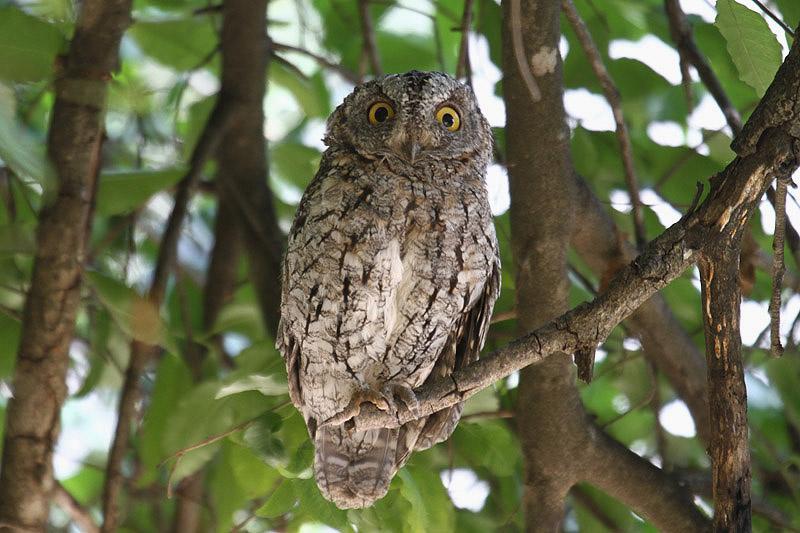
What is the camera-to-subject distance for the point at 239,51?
2.24 m

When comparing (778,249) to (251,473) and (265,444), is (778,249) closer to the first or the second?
(265,444)

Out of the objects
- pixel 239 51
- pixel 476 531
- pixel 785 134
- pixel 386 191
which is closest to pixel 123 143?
pixel 239 51

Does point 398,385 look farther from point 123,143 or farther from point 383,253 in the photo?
point 123,143

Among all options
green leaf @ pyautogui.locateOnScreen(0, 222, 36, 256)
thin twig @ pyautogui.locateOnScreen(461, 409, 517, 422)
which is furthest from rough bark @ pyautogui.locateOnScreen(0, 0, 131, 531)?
thin twig @ pyautogui.locateOnScreen(461, 409, 517, 422)

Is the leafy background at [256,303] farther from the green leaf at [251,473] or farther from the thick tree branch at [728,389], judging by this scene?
the thick tree branch at [728,389]

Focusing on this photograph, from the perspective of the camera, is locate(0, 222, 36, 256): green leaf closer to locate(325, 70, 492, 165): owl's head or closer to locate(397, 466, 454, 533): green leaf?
locate(325, 70, 492, 165): owl's head

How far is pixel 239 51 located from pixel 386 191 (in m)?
1.01

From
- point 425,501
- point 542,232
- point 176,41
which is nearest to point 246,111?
point 176,41

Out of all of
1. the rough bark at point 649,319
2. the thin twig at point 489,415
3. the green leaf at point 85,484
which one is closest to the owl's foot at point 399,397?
the thin twig at point 489,415

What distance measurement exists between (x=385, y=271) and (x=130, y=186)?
63cm

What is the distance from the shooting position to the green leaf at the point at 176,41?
228 centimetres

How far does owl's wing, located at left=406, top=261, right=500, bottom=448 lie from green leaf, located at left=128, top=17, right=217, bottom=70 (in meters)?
1.18

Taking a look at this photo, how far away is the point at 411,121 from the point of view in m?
1.50

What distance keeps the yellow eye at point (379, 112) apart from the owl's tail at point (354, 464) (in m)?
0.61
